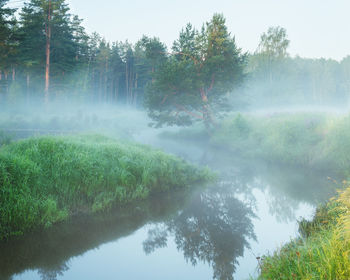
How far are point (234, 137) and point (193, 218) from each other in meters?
13.4

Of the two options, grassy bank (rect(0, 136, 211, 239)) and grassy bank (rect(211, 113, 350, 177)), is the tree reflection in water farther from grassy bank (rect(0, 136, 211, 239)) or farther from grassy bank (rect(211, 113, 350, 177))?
grassy bank (rect(211, 113, 350, 177))

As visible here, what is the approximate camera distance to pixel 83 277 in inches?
180

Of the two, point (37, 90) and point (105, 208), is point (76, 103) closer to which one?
point (37, 90)

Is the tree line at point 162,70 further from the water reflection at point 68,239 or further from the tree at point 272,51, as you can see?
the water reflection at point 68,239

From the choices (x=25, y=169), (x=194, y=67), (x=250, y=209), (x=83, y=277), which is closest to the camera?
(x=83, y=277)

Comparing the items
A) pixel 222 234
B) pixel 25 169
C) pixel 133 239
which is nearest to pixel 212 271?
pixel 222 234

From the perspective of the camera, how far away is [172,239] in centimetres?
609

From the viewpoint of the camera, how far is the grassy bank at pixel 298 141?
1209 centimetres

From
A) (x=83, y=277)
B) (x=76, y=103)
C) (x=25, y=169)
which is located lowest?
(x=83, y=277)

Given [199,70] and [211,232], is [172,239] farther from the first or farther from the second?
[199,70]

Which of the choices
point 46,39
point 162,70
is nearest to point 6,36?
point 46,39

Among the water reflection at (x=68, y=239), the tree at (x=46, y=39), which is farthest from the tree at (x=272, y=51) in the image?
the water reflection at (x=68, y=239)

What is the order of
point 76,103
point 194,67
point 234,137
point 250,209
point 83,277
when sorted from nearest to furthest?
point 83,277
point 250,209
point 234,137
point 194,67
point 76,103

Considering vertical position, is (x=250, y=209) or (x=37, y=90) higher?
(x=37, y=90)
